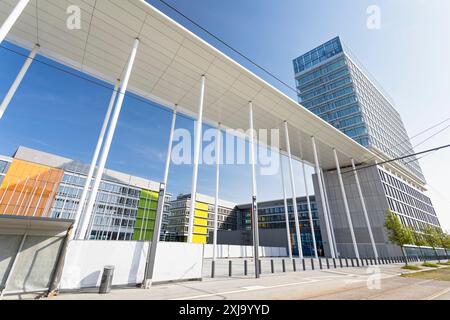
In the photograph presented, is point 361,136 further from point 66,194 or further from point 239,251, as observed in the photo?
point 66,194

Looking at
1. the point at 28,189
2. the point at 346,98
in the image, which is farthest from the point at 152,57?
the point at 28,189

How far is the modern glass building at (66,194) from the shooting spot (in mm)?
38688

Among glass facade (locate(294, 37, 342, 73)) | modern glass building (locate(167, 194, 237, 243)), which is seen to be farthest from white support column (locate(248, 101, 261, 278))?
modern glass building (locate(167, 194, 237, 243))

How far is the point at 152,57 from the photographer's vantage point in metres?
13.2

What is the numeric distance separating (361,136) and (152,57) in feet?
131

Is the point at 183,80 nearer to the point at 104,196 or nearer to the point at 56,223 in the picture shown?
the point at 56,223

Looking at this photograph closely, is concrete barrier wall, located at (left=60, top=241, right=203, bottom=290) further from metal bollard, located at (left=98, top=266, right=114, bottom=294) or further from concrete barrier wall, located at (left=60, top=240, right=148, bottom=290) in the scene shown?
metal bollard, located at (left=98, top=266, right=114, bottom=294)

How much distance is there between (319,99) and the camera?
45.9m

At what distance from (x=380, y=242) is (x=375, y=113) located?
30899 millimetres

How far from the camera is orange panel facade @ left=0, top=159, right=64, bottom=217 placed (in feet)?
122

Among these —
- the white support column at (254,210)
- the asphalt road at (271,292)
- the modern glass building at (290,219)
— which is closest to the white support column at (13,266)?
the asphalt road at (271,292)

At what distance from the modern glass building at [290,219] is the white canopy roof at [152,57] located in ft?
114
